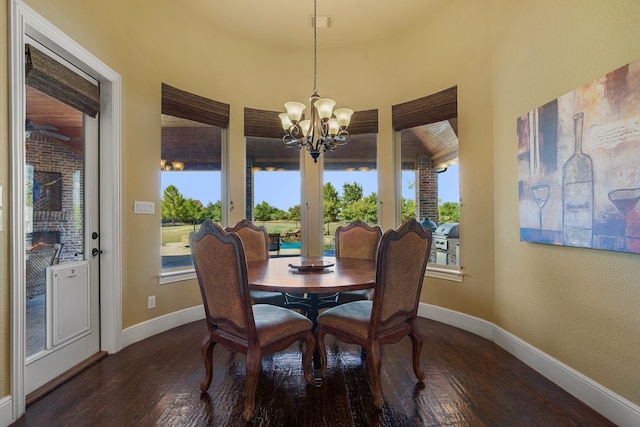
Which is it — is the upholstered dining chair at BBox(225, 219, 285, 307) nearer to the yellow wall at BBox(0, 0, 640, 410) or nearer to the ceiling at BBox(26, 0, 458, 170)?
the yellow wall at BBox(0, 0, 640, 410)

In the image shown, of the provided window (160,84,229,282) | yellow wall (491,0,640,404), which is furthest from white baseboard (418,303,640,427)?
window (160,84,229,282)

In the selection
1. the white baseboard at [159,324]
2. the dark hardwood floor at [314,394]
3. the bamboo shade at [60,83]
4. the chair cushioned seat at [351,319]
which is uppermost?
the bamboo shade at [60,83]

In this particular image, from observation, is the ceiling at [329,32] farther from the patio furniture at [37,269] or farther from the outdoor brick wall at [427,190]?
the patio furniture at [37,269]

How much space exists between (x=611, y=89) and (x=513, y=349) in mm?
1967

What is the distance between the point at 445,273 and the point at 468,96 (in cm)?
184

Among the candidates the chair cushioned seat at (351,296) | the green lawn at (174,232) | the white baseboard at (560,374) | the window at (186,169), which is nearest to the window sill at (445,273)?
the white baseboard at (560,374)

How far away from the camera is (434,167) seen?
3.51 m

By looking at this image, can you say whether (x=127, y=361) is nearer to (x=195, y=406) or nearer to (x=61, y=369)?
(x=61, y=369)

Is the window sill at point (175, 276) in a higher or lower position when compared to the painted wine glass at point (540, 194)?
lower

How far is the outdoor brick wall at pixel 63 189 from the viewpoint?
2.02 meters

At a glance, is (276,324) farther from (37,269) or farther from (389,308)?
(37,269)

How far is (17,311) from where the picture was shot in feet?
5.56

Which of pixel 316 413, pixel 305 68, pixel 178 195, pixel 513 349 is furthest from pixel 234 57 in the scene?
pixel 513 349

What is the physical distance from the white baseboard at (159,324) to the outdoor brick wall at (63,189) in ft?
2.80
